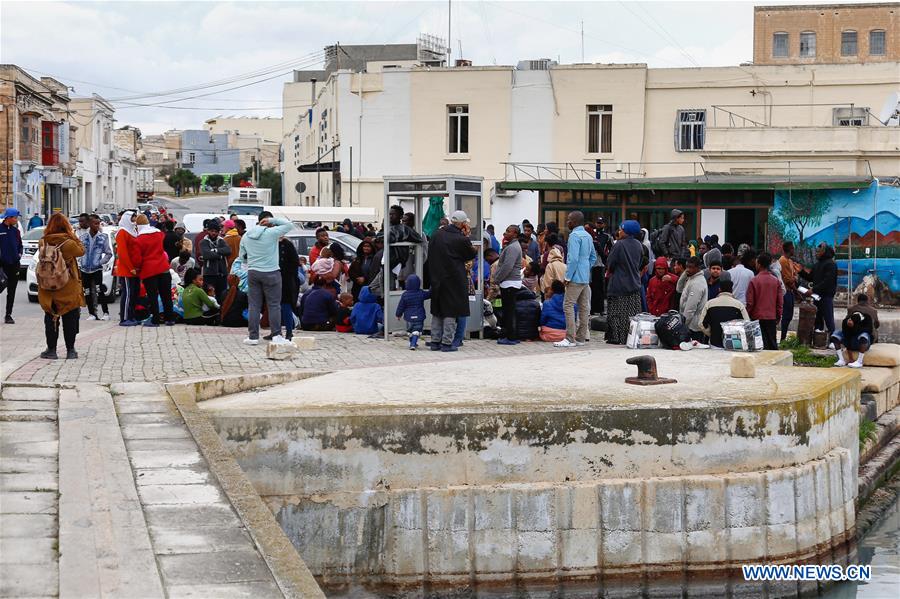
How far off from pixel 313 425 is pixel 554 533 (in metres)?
2.19

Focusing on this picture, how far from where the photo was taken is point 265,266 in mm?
13969

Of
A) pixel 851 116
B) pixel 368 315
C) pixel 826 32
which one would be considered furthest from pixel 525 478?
pixel 826 32

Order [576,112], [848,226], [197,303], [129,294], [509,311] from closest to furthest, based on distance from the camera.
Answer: [509,311] → [129,294] → [197,303] → [848,226] → [576,112]

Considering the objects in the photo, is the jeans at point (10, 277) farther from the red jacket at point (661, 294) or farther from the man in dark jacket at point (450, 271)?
the red jacket at point (661, 294)

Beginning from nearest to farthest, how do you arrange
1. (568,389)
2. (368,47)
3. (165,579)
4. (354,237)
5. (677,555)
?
(165,579)
(677,555)
(568,389)
(354,237)
(368,47)

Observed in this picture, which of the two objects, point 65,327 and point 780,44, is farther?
point 780,44

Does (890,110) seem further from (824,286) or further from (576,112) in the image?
(824,286)

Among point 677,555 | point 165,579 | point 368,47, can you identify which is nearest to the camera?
point 165,579

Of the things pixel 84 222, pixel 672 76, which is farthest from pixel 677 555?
pixel 672 76

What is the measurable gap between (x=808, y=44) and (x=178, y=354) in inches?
2112

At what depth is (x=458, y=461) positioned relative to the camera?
9664mm

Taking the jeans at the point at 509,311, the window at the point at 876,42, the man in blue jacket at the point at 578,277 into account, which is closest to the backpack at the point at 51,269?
the jeans at the point at 509,311

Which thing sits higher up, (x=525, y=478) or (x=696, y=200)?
(x=696, y=200)

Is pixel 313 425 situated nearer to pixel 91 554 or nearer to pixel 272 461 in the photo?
pixel 272 461
